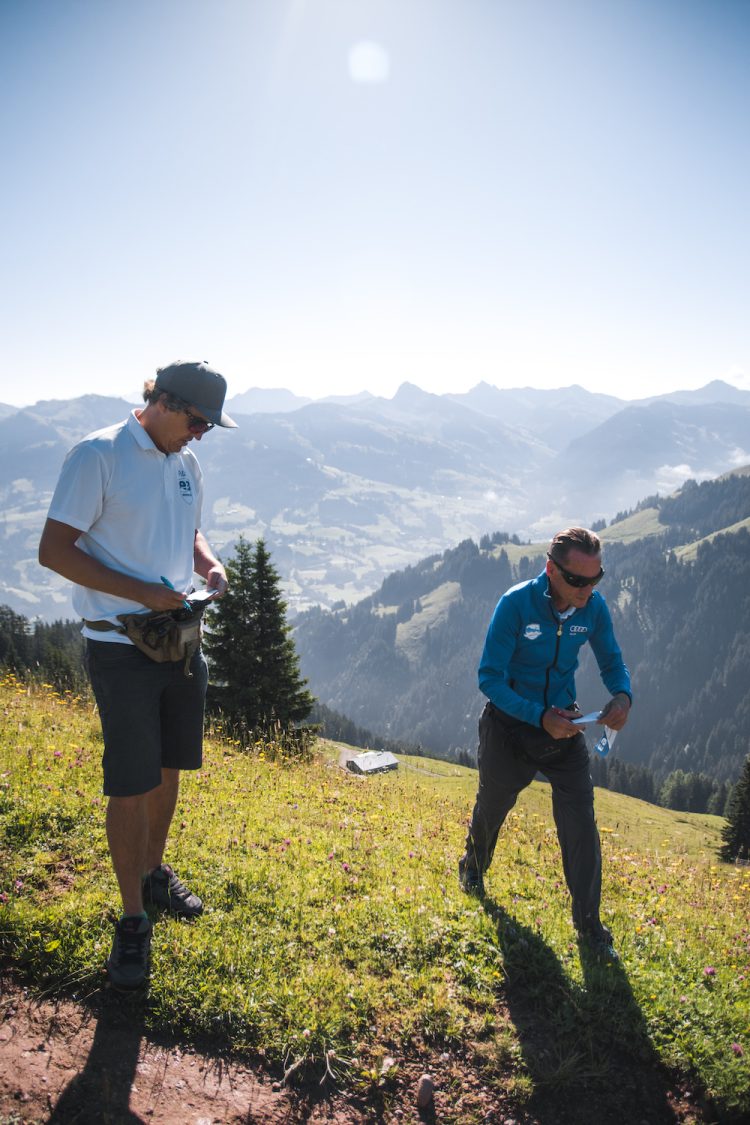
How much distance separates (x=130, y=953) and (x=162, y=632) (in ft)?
7.45

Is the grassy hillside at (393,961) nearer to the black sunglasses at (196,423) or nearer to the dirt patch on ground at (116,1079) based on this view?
the dirt patch on ground at (116,1079)

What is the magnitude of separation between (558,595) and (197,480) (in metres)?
3.41

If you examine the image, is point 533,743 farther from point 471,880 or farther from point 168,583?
point 168,583

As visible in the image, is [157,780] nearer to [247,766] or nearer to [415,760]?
[247,766]

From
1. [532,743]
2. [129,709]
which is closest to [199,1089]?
[129,709]

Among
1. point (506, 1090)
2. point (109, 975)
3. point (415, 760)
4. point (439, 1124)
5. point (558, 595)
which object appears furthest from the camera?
point (415, 760)

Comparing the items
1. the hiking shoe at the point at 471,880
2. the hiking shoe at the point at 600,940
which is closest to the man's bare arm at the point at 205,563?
the hiking shoe at the point at 471,880

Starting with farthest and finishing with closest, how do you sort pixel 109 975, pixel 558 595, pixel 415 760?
pixel 415 760 < pixel 558 595 < pixel 109 975

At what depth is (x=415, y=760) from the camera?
109500 mm

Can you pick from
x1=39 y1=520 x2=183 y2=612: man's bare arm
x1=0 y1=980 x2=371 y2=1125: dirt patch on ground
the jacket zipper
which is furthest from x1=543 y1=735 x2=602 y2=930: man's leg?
x1=39 y1=520 x2=183 y2=612: man's bare arm

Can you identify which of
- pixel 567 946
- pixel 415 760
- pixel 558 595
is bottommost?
pixel 415 760

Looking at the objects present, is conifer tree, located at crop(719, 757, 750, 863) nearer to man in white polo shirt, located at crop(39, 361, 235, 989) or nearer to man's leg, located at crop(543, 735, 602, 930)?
man's leg, located at crop(543, 735, 602, 930)

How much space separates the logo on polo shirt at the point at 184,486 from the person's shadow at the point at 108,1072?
3535mm

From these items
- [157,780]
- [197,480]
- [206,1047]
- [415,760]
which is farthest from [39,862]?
[415,760]
